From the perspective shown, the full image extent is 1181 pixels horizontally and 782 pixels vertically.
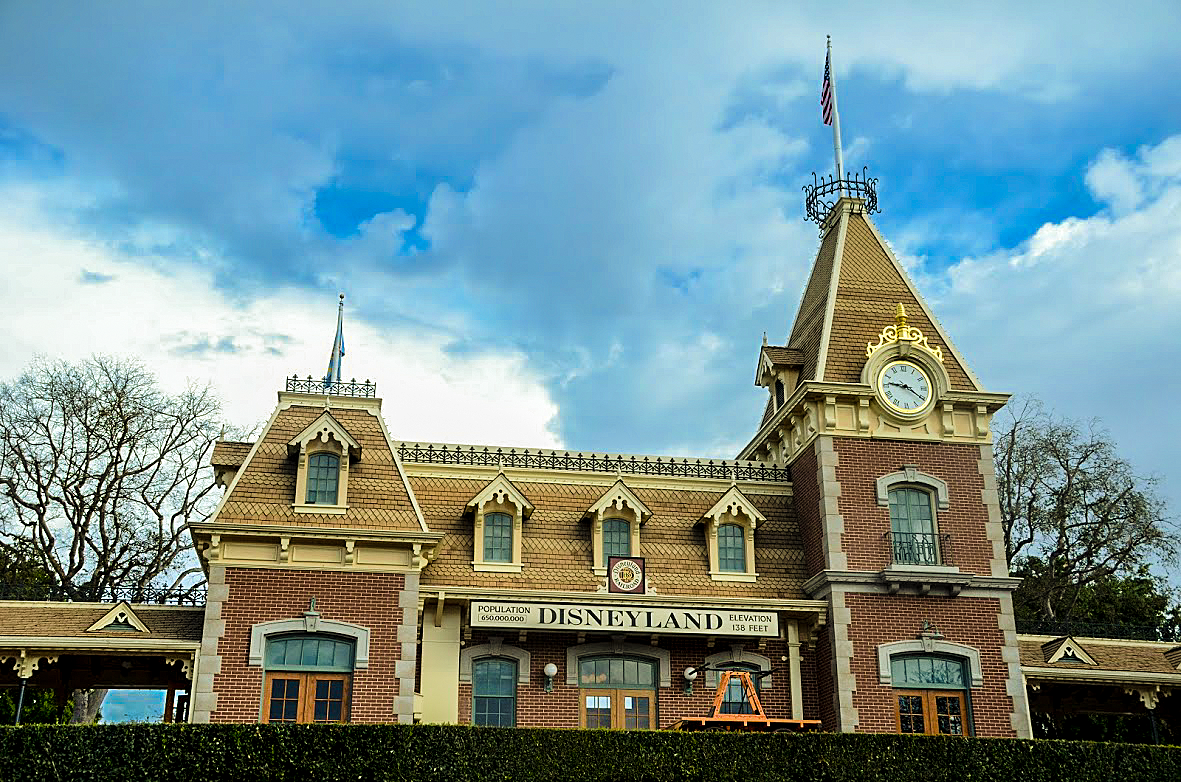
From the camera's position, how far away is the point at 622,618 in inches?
912

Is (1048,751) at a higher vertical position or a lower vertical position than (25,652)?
lower

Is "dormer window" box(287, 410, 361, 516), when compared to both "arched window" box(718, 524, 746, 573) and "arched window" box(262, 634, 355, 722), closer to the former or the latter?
"arched window" box(262, 634, 355, 722)

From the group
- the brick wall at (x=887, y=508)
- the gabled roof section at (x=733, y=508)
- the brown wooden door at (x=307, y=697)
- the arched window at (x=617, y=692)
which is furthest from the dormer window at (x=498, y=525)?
the brick wall at (x=887, y=508)

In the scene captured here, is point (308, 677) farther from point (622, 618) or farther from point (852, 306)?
point (852, 306)

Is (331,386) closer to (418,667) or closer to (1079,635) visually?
(418,667)

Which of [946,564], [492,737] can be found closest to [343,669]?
[492,737]

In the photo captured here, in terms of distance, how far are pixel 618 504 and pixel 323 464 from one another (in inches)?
246

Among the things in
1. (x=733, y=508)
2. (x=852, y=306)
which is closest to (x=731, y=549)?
(x=733, y=508)

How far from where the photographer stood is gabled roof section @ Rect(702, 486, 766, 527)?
988 inches

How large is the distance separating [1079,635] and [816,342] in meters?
9.01

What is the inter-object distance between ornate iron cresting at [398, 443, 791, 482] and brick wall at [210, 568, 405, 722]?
3854mm

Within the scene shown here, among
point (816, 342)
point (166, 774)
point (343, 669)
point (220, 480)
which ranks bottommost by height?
point (166, 774)

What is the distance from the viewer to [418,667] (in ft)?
75.5

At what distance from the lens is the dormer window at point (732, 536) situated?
25000 millimetres
